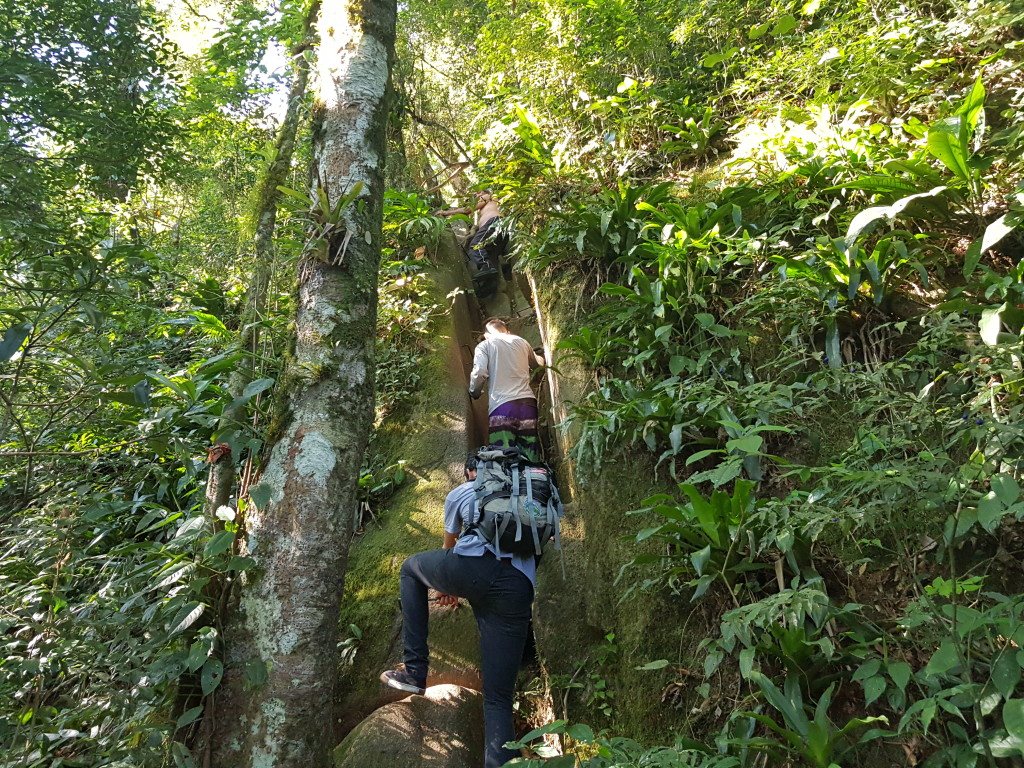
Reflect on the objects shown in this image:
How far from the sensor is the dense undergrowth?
241 centimetres

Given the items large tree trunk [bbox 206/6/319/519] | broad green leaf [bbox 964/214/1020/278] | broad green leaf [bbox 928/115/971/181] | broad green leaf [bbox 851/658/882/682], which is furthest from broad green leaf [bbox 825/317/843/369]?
large tree trunk [bbox 206/6/319/519]

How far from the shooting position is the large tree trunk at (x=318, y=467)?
221 centimetres

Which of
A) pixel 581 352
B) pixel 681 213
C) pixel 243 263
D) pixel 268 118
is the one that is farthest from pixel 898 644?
pixel 268 118

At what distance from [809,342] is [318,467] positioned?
3.15 meters

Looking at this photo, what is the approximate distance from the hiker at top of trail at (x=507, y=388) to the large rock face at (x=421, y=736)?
202cm

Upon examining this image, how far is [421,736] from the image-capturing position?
3.21m

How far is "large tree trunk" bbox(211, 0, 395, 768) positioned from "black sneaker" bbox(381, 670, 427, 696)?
1046 millimetres

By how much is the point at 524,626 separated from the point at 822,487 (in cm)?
165

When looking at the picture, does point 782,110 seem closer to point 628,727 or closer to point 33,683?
point 628,727

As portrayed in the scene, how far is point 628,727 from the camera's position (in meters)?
3.22

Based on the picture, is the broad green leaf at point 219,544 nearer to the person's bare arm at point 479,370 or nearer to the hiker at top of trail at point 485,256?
the person's bare arm at point 479,370

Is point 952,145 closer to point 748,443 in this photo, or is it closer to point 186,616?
point 748,443

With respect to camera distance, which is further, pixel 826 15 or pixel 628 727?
pixel 826 15

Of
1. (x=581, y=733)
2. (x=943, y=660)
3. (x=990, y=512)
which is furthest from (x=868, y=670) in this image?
(x=581, y=733)
